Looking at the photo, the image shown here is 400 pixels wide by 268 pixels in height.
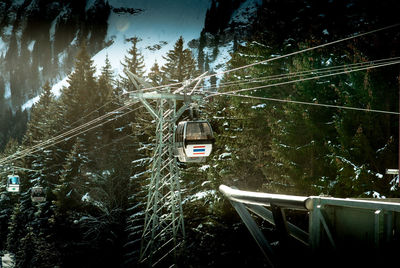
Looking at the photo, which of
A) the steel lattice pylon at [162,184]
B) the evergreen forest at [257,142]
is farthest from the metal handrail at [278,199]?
the steel lattice pylon at [162,184]

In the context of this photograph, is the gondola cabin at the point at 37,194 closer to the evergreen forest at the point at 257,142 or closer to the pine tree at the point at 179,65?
the evergreen forest at the point at 257,142

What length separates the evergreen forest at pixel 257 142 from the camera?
1700 centimetres

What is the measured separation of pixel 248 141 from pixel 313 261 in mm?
18756

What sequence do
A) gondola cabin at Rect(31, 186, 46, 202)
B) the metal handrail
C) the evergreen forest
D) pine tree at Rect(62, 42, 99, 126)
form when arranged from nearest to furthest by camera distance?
the metal handrail
the evergreen forest
gondola cabin at Rect(31, 186, 46, 202)
pine tree at Rect(62, 42, 99, 126)

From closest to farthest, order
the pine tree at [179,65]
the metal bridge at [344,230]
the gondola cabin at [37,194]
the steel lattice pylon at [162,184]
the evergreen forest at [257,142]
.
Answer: the metal bridge at [344,230] < the evergreen forest at [257,142] < the steel lattice pylon at [162,184] < the gondola cabin at [37,194] < the pine tree at [179,65]

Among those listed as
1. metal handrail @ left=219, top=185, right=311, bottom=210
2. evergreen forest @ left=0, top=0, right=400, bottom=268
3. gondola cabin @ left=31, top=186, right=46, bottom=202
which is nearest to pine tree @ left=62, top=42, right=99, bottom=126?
evergreen forest @ left=0, top=0, right=400, bottom=268

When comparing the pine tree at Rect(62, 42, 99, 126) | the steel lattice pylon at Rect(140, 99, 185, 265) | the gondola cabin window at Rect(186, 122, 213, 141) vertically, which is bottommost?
the steel lattice pylon at Rect(140, 99, 185, 265)

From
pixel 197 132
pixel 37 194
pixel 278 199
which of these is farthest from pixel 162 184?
pixel 37 194

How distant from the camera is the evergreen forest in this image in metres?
17.0

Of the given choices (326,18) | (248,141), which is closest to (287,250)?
(248,141)

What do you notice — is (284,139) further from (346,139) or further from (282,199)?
(282,199)

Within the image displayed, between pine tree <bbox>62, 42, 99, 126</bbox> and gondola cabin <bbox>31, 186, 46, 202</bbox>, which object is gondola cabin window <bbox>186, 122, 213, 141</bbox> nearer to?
gondola cabin <bbox>31, 186, 46, 202</bbox>

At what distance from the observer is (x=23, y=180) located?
48688mm

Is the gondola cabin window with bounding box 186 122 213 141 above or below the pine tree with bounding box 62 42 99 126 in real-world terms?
below
